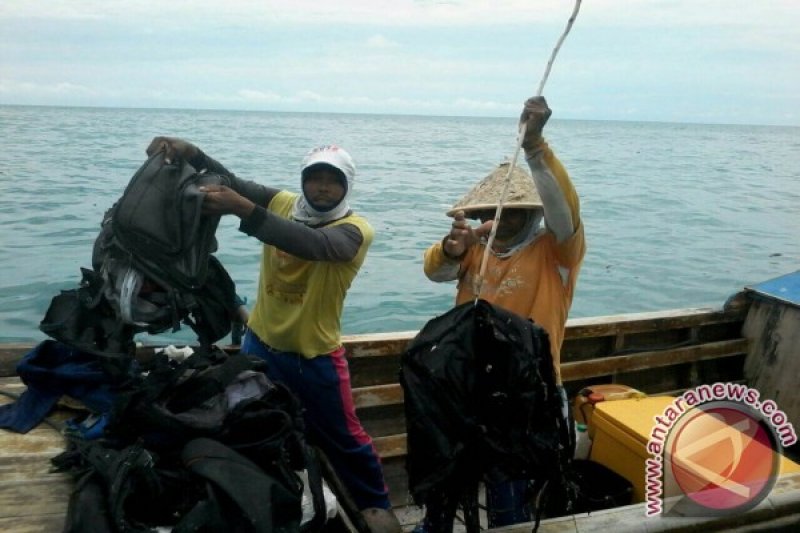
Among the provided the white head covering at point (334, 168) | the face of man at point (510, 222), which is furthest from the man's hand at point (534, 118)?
Answer: the white head covering at point (334, 168)

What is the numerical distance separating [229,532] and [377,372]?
2.31 metres

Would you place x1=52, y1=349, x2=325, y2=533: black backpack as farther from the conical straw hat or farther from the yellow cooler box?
the yellow cooler box

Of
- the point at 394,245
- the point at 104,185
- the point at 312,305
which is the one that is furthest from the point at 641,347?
the point at 104,185

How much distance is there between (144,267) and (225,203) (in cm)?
41

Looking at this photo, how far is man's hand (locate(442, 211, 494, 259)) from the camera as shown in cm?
248

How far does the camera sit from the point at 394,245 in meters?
15.2

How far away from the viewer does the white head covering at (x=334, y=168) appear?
111 inches

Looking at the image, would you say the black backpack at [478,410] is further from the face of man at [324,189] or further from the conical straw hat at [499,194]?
the face of man at [324,189]

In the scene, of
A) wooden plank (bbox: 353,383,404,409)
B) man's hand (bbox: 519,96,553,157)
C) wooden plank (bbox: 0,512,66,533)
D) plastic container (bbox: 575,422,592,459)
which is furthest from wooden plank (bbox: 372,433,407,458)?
man's hand (bbox: 519,96,553,157)

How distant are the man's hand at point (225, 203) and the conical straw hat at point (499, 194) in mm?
781

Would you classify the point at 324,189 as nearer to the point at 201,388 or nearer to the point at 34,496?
the point at 201,388

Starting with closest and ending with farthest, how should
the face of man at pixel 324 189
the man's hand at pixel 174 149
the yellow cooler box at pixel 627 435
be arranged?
1. the man's hand at pixel 174 149
2. the face of man at pixel 324 189
3. the yellow cooler box at pixel 627 435

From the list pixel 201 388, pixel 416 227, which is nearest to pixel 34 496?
pixel 201 388

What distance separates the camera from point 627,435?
3352 millimetres
